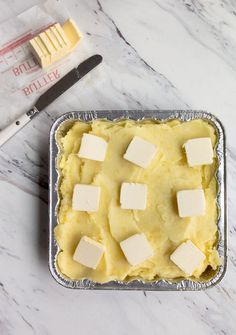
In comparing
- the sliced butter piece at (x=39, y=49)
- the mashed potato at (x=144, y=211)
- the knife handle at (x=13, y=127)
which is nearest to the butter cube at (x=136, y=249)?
the mashed potato at (x=144, y=211)

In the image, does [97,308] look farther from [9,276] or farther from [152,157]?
[152,157]

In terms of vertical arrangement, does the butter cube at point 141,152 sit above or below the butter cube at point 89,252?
above

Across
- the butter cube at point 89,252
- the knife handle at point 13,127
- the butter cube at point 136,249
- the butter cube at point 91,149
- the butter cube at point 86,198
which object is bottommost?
the butter cube at point 136,249

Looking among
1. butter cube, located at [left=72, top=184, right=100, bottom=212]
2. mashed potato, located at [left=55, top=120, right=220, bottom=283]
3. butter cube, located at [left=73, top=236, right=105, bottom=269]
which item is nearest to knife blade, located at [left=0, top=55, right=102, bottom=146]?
mashed potato, located at [left=55, top=120, right=220, bottom=283]

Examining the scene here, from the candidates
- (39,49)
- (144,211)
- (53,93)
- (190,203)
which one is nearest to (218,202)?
(190,203)

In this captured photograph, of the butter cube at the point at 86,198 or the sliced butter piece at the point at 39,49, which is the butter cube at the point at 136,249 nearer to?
the butter cube at the point at 86,198

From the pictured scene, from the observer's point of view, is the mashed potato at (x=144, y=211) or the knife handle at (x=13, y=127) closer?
the mashed potato at (x=144, y=211)

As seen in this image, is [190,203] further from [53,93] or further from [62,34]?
[62,34]
